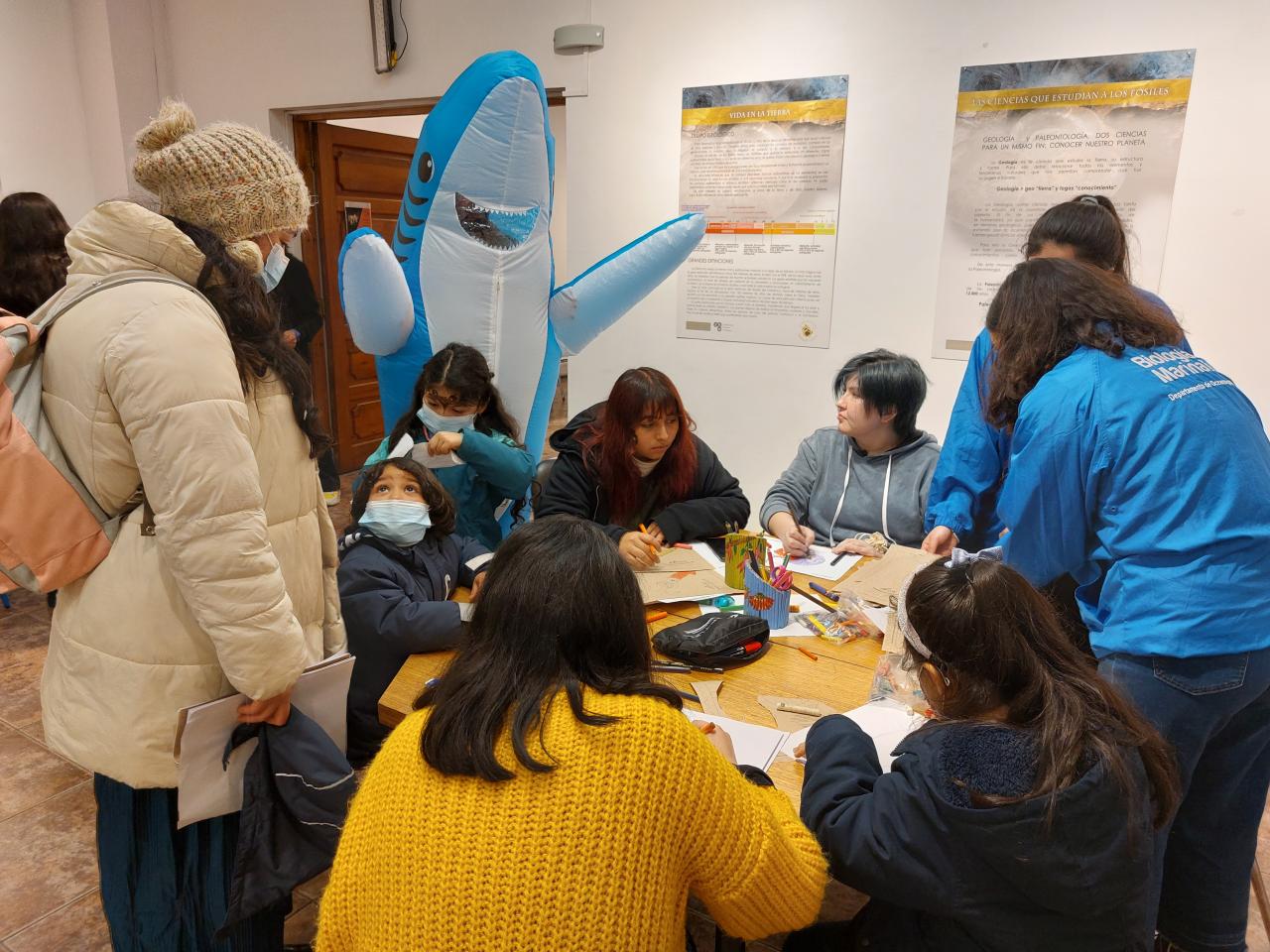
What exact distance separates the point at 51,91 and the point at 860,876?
201 inches

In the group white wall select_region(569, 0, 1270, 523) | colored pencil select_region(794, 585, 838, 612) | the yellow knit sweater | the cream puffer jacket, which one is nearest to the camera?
the yellow knit sweater

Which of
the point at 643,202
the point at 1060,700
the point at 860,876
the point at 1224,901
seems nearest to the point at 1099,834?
the point at 1060,700

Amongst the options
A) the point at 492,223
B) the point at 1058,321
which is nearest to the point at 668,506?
the point at 492,223

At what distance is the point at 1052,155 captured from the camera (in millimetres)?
2822

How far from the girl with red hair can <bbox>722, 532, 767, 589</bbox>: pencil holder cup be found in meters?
0.33

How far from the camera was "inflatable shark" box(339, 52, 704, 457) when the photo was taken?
2465mm

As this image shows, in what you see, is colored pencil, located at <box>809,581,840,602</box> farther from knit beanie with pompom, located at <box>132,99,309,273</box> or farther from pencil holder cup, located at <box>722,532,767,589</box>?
knit beanie with pompom, located at <box>132,99,309,273</box>

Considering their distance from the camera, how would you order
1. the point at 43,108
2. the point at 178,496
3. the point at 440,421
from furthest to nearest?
1. the point at 43,108
2. the point at 440,421
3. the point at 178,496

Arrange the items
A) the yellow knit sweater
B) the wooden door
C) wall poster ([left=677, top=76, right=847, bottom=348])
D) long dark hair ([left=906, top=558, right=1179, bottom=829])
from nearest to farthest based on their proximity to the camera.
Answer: the yellow knit sweater, long dark hair ([left=906, top=558, right=1179, bottom=829]), wall poster ([left=677, top=76, right=847, bottom=348]), the wooden door

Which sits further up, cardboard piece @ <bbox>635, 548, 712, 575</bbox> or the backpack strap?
the backpack strap

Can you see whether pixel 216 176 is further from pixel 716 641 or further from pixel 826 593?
pixel 826 593

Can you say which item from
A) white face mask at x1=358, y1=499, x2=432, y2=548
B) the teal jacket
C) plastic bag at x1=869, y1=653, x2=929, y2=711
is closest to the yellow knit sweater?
plastic bag at x1=869, y1=653, x2=929, y2=711

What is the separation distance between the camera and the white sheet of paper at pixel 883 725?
1309 millimetres

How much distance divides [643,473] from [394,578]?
846 mm
